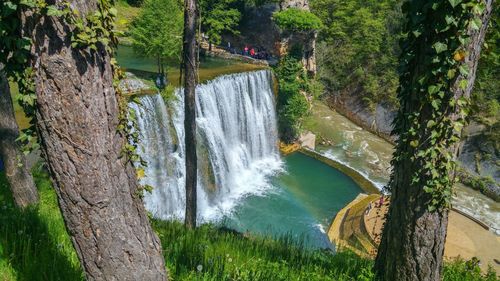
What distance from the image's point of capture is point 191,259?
4.05 m

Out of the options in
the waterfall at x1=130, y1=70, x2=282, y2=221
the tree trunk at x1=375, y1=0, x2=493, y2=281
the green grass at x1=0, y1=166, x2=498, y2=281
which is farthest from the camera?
the waterfall at x1=130, y1=70, x2=282, y2=221

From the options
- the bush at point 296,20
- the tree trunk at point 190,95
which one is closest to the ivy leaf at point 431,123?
the tree trunk at point 190,95

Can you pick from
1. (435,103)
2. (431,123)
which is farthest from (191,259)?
(435,103)

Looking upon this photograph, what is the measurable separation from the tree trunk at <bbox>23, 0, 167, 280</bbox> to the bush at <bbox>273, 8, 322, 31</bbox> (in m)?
25.4

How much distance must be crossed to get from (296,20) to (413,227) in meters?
24.4

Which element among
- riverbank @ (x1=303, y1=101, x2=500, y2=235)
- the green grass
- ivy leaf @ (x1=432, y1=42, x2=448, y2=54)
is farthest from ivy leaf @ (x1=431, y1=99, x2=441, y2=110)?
riverbank @ (x1=303, y1=101, x2=500, y2=235)

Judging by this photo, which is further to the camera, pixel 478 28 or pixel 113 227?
pixel 478 28

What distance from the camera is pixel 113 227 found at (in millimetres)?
2525

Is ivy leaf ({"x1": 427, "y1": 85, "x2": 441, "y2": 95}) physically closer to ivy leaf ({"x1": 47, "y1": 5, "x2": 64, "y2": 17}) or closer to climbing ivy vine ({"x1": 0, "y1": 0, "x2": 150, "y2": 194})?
climbing ivy vine ({"x1": 0, "y1": 0, "x2": 150, "y2": 194})

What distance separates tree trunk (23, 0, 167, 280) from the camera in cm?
215

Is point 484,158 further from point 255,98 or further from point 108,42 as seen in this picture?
point 108,42

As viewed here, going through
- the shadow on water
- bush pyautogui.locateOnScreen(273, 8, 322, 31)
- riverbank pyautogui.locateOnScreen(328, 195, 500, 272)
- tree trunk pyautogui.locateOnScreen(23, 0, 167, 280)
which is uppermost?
bush pyautogui.locateOnScreen(273, 8, 322, 31)

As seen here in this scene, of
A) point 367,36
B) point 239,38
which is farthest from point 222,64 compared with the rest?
point 367,36

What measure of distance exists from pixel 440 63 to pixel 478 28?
1.22 feet
